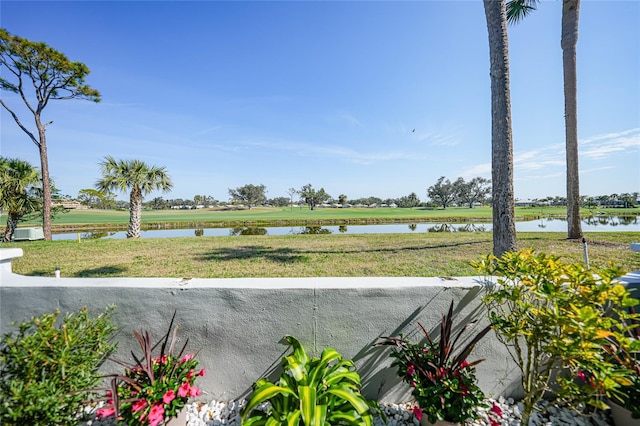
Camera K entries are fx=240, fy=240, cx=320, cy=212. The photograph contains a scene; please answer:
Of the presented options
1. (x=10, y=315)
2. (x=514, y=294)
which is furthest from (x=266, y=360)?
(x=10, y=315)

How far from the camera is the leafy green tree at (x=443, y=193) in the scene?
65562 mm

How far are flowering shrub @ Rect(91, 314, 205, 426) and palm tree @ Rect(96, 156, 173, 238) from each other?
13.9 metres

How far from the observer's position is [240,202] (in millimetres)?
67938

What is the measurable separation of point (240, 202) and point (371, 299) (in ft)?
230

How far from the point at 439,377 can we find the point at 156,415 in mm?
1779

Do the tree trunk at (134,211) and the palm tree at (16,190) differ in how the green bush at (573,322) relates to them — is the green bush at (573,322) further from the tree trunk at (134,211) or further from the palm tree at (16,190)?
the palm tree at (16,190)

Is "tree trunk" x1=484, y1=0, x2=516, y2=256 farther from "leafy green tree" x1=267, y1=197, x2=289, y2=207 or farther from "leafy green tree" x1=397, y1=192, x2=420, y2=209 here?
"leafy green tree" x1=267, y1=197, x2=289, y2=207

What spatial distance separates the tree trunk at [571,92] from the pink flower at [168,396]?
36.0ft

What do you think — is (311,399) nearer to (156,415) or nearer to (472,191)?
(156,415)

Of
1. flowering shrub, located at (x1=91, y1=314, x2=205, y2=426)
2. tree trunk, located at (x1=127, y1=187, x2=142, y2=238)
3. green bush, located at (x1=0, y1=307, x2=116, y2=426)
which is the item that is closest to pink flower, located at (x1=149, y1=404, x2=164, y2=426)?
flowering shrub, located at (x1=91, y1=314, x2=205, y2=426)

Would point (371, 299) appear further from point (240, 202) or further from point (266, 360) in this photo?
point (240, 202)

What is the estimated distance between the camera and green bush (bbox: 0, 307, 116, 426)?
1183mm

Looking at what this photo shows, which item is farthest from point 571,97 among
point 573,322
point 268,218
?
point 268,218

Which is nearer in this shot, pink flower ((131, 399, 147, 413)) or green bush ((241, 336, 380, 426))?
green bush ((241, 336, 380, 426))
